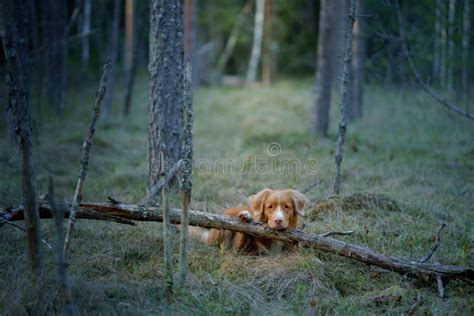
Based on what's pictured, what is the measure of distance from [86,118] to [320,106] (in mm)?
9232

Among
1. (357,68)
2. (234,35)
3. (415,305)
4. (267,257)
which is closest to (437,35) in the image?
(357,68)

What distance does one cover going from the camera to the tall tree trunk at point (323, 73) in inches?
512

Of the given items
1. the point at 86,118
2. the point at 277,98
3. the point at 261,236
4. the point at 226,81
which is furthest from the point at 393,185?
the point at 226,81

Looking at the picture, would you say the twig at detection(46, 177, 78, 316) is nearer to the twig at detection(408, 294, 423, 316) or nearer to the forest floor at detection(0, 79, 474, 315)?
the forest floor at detection(0, 79, 474, 315)

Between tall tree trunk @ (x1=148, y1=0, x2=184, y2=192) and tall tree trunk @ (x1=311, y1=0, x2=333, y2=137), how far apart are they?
638cm

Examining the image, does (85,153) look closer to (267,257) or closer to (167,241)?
(167,241)

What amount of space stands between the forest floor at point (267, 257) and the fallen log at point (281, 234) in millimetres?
144

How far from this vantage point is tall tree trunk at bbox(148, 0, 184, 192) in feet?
24.4

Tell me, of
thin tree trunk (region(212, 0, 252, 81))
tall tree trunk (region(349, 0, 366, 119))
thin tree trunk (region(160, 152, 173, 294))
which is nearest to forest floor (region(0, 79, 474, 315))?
thin tree trunk (region(160, 152, 173, 294))

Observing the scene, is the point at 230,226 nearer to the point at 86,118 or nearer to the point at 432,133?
the point at 432,133

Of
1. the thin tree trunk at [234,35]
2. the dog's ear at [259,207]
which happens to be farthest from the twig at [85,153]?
the thin tree trunk at [234,35]

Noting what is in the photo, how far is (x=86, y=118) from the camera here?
18.1m

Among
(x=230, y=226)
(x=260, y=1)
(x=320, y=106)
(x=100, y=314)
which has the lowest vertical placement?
(x=100, y=314)

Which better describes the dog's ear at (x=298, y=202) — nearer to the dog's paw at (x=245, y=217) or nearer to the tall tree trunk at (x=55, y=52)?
the dog's paw at (x=245, y=217)
